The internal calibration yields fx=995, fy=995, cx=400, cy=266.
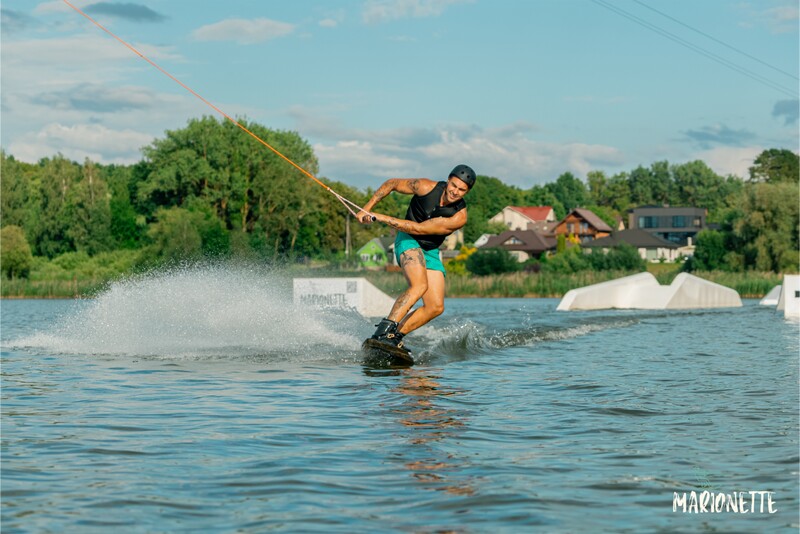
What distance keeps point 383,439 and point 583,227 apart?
142 metres

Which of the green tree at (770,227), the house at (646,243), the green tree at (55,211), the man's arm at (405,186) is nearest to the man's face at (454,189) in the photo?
the man's arm at (405,186)

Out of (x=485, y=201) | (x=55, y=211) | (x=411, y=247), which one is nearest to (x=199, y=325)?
(x=411, y=247)

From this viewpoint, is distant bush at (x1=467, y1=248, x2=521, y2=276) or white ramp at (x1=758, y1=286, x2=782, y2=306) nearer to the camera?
white ramp at (x1=758, y1=286, x2=782, y2=306)

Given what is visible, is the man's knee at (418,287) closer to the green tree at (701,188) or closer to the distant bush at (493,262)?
the distant bush at (493,262)

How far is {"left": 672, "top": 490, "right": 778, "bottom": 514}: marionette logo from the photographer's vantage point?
477cm

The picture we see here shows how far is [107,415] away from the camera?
24.9 ft

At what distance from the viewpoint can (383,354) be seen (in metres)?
11.6

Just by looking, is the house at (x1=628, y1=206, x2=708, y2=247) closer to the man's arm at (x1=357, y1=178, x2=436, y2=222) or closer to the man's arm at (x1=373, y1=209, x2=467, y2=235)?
the man's arm at (x1=357, y1=178, x2=436, y2=222)

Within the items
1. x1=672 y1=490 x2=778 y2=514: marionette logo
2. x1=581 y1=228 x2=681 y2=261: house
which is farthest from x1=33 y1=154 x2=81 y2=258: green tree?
x1=672 y1=490 x2=778 y2=514: marionette logo

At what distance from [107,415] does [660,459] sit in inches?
162

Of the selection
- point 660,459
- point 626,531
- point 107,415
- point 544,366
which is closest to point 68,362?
point 107,415

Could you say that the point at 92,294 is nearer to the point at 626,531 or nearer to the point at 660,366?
the point at 660,366

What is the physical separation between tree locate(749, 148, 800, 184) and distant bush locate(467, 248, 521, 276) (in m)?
68.7

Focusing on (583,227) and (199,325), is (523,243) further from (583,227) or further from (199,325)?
(199,325)
